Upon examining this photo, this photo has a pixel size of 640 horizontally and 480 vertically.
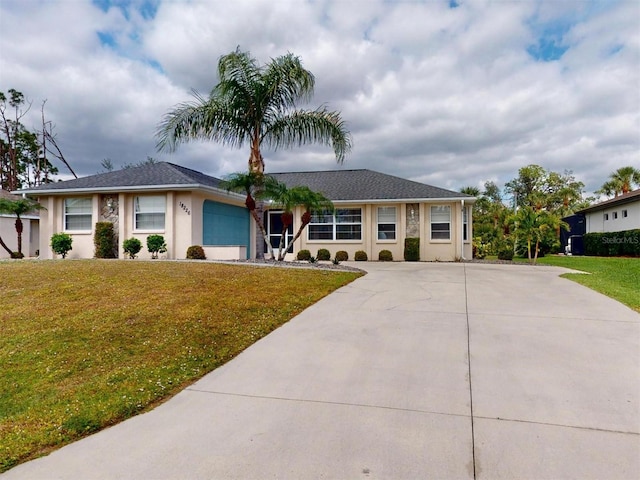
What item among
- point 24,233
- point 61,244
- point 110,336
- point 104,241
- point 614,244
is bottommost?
point 110,336

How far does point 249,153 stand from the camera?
45.3 feet

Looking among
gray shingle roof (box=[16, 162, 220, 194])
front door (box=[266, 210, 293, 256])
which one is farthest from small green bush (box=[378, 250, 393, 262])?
gray shingle roof (box=[16, 162, 220, 194])

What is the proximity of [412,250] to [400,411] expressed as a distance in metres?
14.7

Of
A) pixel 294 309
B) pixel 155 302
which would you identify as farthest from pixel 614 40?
pixel 155 302

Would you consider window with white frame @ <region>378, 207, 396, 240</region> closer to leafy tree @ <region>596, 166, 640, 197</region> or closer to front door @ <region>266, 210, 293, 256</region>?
front door @ <region>266, 210, 293, 256</region>

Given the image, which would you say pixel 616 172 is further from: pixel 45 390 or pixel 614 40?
pixel 45 390

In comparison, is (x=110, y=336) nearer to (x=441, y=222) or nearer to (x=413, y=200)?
(x=413, y=200)

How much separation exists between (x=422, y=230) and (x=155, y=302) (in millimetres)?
13843

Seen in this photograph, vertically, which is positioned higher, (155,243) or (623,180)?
(623,180)

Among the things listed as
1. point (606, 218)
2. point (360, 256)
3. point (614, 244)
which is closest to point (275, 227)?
point (360, 256)

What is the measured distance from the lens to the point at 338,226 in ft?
61.3

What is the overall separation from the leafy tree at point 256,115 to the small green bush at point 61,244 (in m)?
5.64

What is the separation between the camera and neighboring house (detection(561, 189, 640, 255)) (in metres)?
22.7

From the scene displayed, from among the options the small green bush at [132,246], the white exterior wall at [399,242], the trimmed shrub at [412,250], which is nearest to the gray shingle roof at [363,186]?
the white exterior wall at [399,242]
